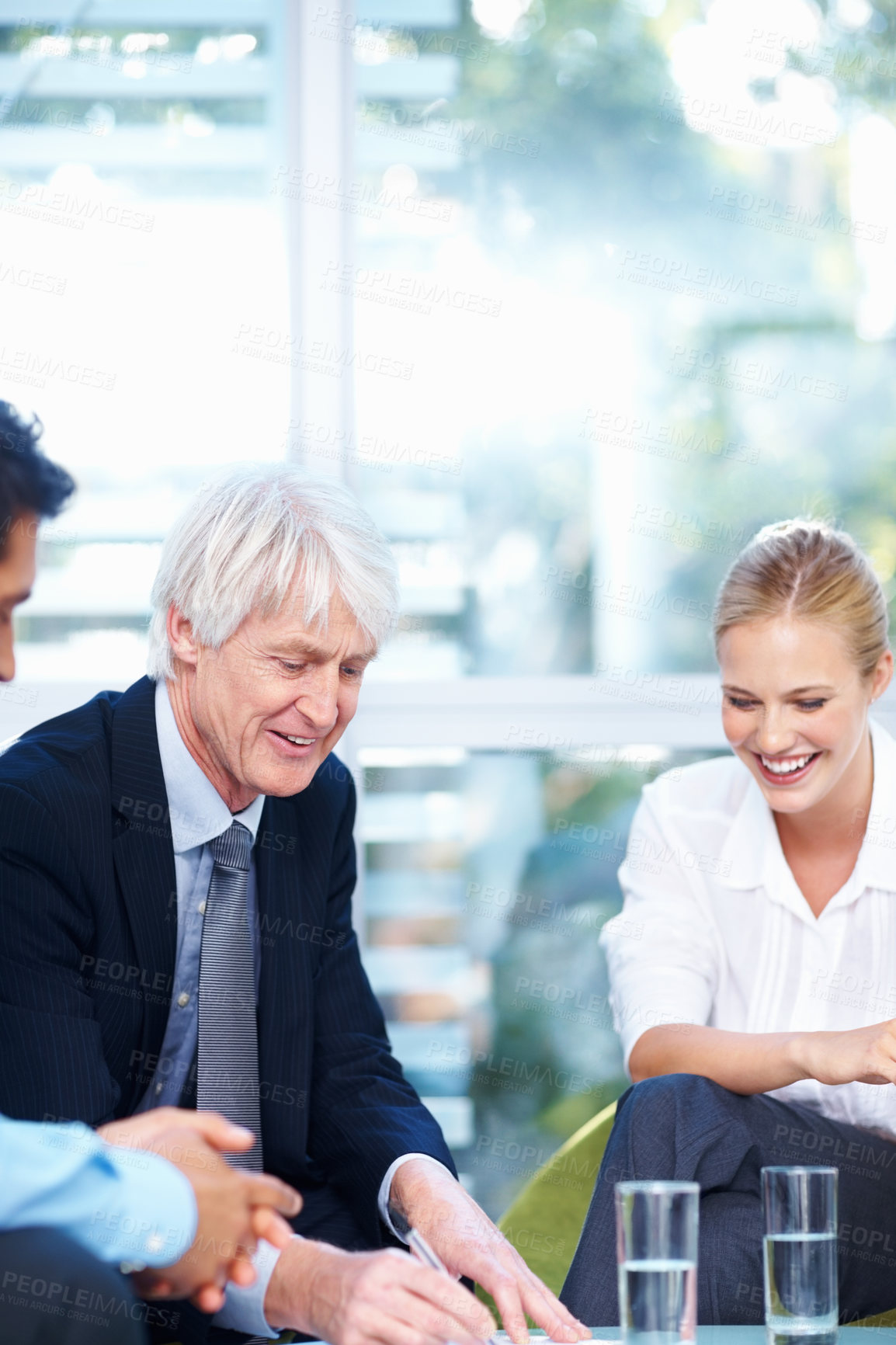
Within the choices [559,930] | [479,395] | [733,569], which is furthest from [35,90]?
[559,930]

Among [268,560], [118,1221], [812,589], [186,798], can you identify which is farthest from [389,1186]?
[812,589]

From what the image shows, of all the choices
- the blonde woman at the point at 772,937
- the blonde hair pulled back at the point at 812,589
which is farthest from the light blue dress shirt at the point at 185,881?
the blonde hair pulled back at the point at 812,589

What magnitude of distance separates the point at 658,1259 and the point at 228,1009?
29.9 inches

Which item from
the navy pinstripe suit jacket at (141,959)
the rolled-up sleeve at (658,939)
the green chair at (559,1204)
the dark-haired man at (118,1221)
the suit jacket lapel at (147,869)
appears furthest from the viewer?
the green chair at (559,1204)

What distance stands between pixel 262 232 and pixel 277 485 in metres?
1.45

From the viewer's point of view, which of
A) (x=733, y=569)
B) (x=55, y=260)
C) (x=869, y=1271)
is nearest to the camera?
(x=869, y=1271)

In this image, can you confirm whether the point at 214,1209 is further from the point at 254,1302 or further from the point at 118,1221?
the point at 254,1302

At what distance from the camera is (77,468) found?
3.04 m

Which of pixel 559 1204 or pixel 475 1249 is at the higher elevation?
pixel 475 1249

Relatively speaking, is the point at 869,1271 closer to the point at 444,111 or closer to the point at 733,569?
the point at 733,569

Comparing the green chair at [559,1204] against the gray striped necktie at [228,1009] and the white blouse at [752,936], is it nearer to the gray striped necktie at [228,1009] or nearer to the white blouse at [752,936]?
the white blouse at [752,936]

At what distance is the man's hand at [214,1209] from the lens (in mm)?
1137

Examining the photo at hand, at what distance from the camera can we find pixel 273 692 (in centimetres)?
172

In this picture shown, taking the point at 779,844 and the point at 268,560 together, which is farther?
the point at 779,844
